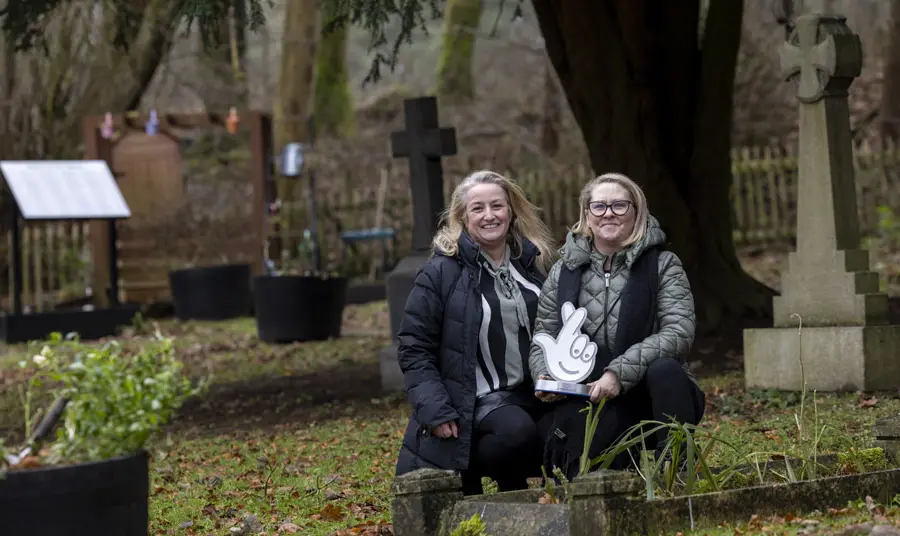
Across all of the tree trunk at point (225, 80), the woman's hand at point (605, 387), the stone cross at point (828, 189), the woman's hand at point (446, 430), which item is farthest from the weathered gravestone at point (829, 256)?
the tree trunk at point (225, 80)

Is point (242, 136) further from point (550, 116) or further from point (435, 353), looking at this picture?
point (435, 353)

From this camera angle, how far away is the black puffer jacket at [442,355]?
17.9 feet

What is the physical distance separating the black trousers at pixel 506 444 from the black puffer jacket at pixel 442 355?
2.4 inches

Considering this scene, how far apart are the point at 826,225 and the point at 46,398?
7012mm

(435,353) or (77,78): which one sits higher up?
(77,78)

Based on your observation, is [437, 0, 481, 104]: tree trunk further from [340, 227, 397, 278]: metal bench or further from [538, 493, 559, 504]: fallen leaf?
[538, 493, 559, 504]: fallen leaf

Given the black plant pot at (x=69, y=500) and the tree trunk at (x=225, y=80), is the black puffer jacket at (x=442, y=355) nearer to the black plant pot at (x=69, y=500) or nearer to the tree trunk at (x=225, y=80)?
the black plant pot at (x=69, y=500)

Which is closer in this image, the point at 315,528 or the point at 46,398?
the point at 315,528

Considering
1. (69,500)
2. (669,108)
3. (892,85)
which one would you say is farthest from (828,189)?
(892,85)

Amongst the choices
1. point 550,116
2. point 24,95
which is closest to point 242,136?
point 550,116

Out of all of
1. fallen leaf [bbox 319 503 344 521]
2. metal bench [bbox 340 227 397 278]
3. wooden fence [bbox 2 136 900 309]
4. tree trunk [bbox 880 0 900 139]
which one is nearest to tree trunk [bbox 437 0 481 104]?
wooden fence [bbox 2 136 900 309]

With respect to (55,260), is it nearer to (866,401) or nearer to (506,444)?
(866,401)

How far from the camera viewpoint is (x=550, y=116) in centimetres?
2912

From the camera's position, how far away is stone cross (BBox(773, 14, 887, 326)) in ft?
30.2
